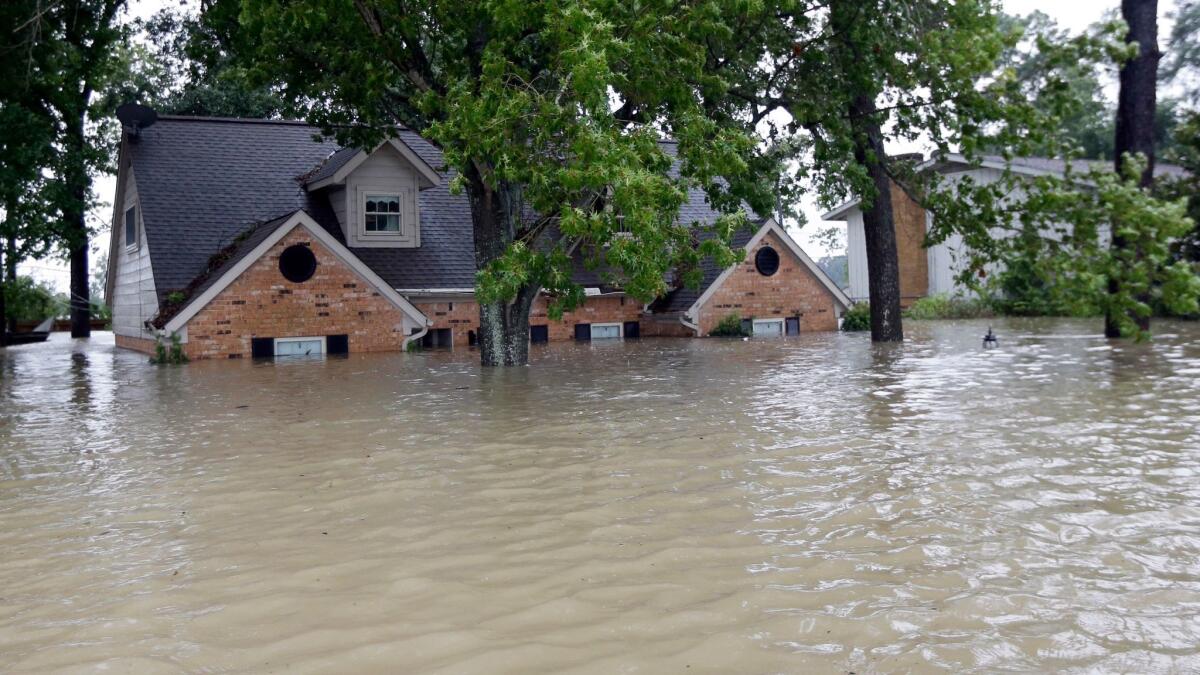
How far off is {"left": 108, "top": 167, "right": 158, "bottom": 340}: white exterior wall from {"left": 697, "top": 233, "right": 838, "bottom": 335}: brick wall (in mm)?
14477

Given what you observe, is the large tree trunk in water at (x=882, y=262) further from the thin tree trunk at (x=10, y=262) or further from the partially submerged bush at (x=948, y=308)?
the thin tree trunk at (x=10, y=262)

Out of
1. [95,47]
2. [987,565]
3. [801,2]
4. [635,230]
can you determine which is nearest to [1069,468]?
[987,565]

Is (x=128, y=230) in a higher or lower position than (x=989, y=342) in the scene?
higher

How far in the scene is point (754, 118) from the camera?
63.0 ft

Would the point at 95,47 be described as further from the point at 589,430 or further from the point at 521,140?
the point at 589,430

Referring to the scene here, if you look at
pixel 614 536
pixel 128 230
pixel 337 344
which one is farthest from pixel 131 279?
pixel 614 536

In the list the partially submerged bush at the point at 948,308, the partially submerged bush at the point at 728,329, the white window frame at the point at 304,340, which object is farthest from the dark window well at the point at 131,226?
the partially submerged bush at the point at 948,308

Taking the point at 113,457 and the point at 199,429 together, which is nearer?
the point at 113,457

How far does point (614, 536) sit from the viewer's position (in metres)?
5.64

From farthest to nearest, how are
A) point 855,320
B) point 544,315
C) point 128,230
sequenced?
point 855,320 < point 544,315 < point 128,230

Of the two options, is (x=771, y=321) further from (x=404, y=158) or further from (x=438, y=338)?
(x=404, y=158)

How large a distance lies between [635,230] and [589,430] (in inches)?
125

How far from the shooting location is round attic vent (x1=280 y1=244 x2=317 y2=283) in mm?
22609

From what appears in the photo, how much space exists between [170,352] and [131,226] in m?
7.33
